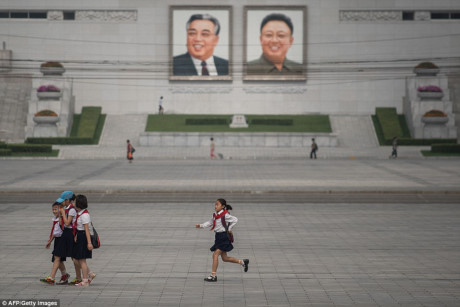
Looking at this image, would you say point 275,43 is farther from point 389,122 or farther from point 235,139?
point 235,139

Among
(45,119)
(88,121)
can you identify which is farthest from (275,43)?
(45,119)

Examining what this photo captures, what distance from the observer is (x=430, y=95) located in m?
51.5

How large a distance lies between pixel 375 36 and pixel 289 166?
88.2ft

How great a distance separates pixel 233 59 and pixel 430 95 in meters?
17.2

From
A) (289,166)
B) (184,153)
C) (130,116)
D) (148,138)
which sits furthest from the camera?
(130,116)

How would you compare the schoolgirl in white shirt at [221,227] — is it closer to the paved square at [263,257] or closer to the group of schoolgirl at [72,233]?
the paved square at [263,257]

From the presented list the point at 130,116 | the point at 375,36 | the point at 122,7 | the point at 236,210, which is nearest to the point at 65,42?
the point at 122,7

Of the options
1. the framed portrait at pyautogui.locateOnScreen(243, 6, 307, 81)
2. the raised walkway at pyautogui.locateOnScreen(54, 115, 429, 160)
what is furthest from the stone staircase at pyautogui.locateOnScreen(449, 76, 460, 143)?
the framed portrait at pyautogui.locateOnScreen(243, 6, 307, 81)

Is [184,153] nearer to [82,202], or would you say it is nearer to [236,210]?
[236,210]

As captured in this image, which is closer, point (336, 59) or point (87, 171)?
point (87, 171)

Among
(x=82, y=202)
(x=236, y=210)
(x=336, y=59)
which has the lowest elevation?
(x=236, y=210)

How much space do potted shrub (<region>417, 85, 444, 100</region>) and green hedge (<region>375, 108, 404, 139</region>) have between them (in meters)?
3.00

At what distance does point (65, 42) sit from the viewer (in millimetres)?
58719

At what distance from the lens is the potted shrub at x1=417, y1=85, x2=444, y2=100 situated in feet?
168
